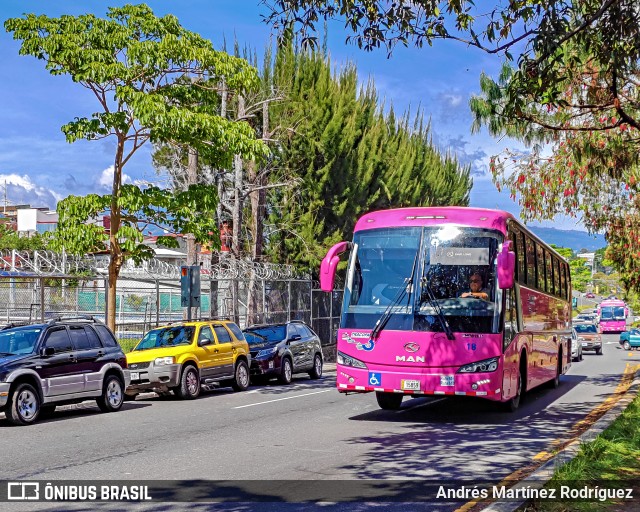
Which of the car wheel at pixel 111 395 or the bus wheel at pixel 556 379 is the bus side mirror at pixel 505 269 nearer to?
the car wheel at pixel 111 395

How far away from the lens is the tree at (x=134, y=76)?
1908cm

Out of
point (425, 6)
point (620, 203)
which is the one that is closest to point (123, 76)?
point (425, 6)

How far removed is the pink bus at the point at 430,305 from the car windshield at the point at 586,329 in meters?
35.9

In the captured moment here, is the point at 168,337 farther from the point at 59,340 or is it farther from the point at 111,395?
the point at 59,340

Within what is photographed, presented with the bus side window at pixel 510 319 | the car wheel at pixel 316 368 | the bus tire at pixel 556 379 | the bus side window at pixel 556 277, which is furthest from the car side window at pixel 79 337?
the bus tire at pixel 556 379

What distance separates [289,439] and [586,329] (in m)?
A: 40.8

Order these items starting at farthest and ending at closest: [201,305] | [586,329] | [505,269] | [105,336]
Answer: [586,329]
[201,305]
[105,336]
[505,269]

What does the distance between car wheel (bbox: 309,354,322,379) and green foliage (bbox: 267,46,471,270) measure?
33.4 feet

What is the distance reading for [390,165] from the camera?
41750 mm

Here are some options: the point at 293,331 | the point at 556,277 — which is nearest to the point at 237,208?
the point at 293,331

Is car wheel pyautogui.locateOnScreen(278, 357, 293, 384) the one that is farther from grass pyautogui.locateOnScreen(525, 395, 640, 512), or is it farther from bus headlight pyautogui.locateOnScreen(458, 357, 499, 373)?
grass pyautogui.locateOnScreen(525, 395, 640, 512)

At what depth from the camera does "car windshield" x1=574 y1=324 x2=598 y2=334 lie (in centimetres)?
4969

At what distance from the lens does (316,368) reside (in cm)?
2705

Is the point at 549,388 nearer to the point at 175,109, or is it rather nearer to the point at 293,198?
the point at 175,109
